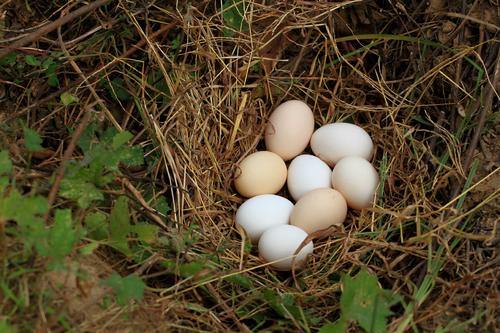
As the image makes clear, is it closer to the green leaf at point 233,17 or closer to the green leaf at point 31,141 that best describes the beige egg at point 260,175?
the green leaf at point 233,17

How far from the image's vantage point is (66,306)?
1.56 meters

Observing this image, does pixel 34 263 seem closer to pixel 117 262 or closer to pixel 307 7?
pixel 117 262

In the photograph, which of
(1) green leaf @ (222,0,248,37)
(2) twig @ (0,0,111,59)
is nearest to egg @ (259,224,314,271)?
(1) green leaf @ (222,0,248,37)

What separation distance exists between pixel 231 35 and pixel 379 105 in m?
0.49

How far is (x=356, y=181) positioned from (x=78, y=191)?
2.54 feet

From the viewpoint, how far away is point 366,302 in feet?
5.66

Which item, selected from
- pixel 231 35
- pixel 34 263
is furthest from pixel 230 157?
pixel 34 263

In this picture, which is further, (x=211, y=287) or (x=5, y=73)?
(x=5, y=73)

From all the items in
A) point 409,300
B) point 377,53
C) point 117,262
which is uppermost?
point 377,53

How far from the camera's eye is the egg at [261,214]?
2141 millimetres

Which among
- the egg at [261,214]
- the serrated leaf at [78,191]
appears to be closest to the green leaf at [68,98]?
the serrated leaf at [78,191]

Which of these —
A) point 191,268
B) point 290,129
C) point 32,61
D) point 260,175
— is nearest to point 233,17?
point 290,129

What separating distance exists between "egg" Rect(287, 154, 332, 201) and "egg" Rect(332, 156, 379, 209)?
48 millimetres

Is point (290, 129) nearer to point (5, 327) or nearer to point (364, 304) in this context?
point (364, 304)
